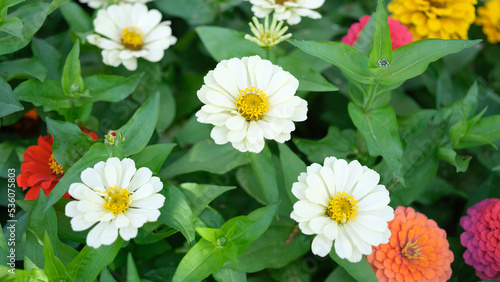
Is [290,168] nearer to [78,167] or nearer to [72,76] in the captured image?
[78,167]

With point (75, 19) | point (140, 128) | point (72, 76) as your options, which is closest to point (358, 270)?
point (140, 128)

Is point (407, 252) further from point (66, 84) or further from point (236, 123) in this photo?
point (66, 84)

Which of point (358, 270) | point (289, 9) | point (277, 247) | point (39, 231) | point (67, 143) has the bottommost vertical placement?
point (277, 247)

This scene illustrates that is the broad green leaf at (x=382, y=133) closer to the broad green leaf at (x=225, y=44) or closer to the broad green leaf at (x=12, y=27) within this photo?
the broad green leaf at (x=225, y=44)

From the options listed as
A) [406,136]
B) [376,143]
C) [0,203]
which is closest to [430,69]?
[406,136]

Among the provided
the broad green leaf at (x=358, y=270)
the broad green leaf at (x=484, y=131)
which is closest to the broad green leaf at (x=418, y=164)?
the broad green leaf at (x=484, y=131)

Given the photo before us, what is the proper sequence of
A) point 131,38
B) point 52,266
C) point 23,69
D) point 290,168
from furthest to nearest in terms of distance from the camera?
point 131,38, point 23,69, point 290,168, point 52,266
